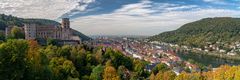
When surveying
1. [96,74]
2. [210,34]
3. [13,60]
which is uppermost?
[13,60]

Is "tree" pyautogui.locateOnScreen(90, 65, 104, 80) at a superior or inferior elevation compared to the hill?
superior

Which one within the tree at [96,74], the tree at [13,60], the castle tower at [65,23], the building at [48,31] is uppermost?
the tree at [13,60]

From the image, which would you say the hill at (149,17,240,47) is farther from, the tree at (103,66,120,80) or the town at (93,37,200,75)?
the tree at (103,66,120,80)

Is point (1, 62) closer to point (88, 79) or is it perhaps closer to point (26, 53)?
point (26, 53)

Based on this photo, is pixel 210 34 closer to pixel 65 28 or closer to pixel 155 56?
pixel 155 56

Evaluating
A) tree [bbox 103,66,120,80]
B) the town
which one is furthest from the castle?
tree [bbox 103,66,120,80]

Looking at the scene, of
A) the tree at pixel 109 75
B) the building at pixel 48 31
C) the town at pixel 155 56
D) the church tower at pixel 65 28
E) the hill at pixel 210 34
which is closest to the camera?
the tree at pixel 109 75

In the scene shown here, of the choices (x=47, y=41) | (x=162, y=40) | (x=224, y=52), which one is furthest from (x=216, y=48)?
(x=47, y=41)

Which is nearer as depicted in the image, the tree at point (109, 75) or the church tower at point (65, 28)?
the tree at point (109, 75)

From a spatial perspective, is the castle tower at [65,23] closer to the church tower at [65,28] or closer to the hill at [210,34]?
the church tower at [65,28]

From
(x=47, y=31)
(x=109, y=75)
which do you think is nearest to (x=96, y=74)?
(x=109, y=75)

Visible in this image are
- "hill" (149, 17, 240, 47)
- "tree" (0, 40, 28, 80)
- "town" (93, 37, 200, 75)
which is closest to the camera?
"tree" (0, 40, 28, 80)

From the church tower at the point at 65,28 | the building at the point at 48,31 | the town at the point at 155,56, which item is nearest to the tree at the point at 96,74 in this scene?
→ the town at the point at 155,56
